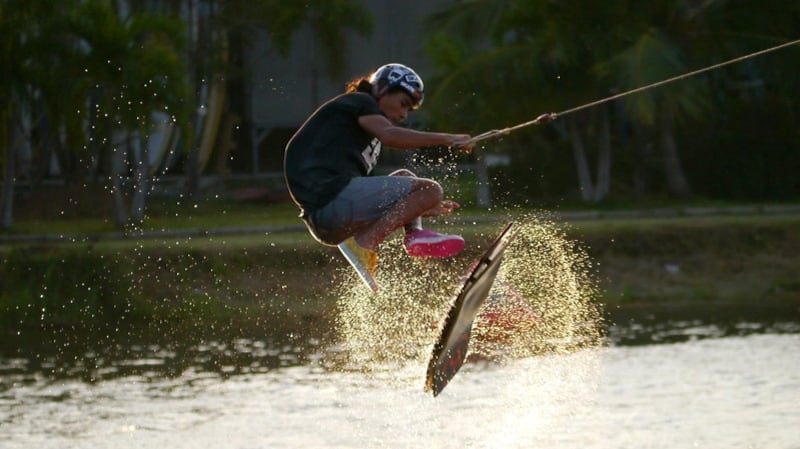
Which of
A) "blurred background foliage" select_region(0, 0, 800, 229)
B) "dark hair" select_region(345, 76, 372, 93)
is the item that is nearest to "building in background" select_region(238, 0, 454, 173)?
"blurred background foliage" select_region(0, 0, 800, 229)

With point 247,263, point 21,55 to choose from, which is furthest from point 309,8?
point 247,263

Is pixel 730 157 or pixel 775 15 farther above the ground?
pixel 775 15

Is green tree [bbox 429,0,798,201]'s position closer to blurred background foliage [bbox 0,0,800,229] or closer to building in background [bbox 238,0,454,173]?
blurred background foliage [bbox 0,0,800,229]

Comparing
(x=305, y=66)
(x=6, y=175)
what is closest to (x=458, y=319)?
(x=6, y=175)

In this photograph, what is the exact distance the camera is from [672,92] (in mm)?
27203

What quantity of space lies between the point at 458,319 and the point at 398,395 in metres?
4.99

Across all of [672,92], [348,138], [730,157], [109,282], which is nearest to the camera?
[348,138]

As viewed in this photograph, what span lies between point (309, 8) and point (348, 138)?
19628mm

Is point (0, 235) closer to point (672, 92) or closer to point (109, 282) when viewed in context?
point (109, 282)

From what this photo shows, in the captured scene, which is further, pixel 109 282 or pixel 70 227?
pixel 70 227

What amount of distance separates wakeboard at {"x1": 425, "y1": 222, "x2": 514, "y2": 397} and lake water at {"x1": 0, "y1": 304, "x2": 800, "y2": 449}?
7.84ft

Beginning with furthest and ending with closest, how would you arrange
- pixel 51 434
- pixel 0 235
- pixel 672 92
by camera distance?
pixel 672 92 < pixel 0 235 < pixel 51 434

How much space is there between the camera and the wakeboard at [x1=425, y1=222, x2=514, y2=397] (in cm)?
1243

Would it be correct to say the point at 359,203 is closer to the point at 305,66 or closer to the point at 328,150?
the point at 328,150
